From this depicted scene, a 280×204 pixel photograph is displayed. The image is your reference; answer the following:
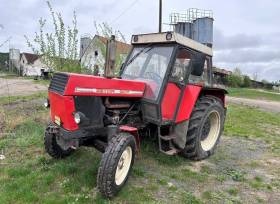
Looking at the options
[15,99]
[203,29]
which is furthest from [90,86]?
[203,29]

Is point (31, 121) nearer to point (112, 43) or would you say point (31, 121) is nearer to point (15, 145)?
point (15, 145)

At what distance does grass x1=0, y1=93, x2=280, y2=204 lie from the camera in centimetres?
545

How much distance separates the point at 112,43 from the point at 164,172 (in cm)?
248

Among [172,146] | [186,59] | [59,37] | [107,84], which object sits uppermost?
[59,37]

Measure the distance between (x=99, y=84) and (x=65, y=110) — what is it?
61cm

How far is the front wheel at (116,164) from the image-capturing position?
5.16 m

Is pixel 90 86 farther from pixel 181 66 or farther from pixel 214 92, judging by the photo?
pixel 214 92

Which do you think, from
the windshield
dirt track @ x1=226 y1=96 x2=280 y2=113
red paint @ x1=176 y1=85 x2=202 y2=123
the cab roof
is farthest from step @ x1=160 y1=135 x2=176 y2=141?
dirt track @ x1=226 y1=96 x2=280 y2=113

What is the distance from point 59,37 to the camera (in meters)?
12.0

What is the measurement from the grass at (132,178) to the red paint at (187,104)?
86cm

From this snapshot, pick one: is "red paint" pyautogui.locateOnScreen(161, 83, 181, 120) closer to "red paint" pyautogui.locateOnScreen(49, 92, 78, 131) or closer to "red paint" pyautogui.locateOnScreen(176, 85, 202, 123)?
"red paint" pyautogui.locateOnScreen(176, 85, 202, 123)

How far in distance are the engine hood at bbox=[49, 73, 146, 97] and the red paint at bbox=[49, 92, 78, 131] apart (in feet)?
0.29

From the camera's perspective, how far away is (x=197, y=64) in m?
7.19

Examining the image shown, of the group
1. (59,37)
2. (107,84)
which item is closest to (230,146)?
(107,84)
